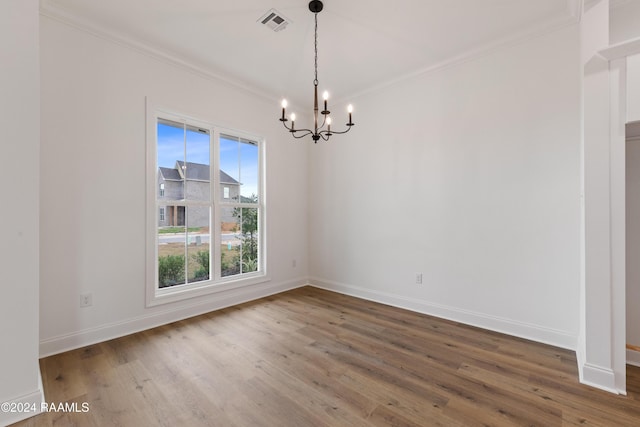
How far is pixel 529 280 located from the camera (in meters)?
2.83

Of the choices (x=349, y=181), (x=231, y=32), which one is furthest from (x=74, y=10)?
(x=349, y=181)

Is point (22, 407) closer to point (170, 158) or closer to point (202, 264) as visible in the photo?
point (202, 264)

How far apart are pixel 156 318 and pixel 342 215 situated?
9.22 ft

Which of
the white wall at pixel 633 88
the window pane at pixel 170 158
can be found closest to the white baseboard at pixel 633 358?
the white wall at pixel 633 88

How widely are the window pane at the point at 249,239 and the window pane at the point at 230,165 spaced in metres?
0.31

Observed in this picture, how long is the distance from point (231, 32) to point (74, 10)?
137 cm

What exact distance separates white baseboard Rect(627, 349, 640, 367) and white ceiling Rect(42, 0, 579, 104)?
2977mm

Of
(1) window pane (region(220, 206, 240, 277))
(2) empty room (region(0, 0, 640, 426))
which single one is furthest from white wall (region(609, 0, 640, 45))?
(1) window pane (region(220, 206, 240, 277))

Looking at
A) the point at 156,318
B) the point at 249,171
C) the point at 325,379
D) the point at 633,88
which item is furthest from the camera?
the point at 249,171

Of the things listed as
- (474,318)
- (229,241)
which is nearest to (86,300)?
(229,241)

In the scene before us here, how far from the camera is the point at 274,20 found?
2680 mm

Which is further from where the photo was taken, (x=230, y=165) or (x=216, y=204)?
(x=230, y=165)

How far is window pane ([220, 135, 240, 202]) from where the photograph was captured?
3.89 m

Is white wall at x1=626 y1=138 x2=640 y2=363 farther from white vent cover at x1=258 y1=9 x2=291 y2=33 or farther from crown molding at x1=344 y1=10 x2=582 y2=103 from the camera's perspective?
white vent cover at x1=258 y1=9 x2=291 y2=33
